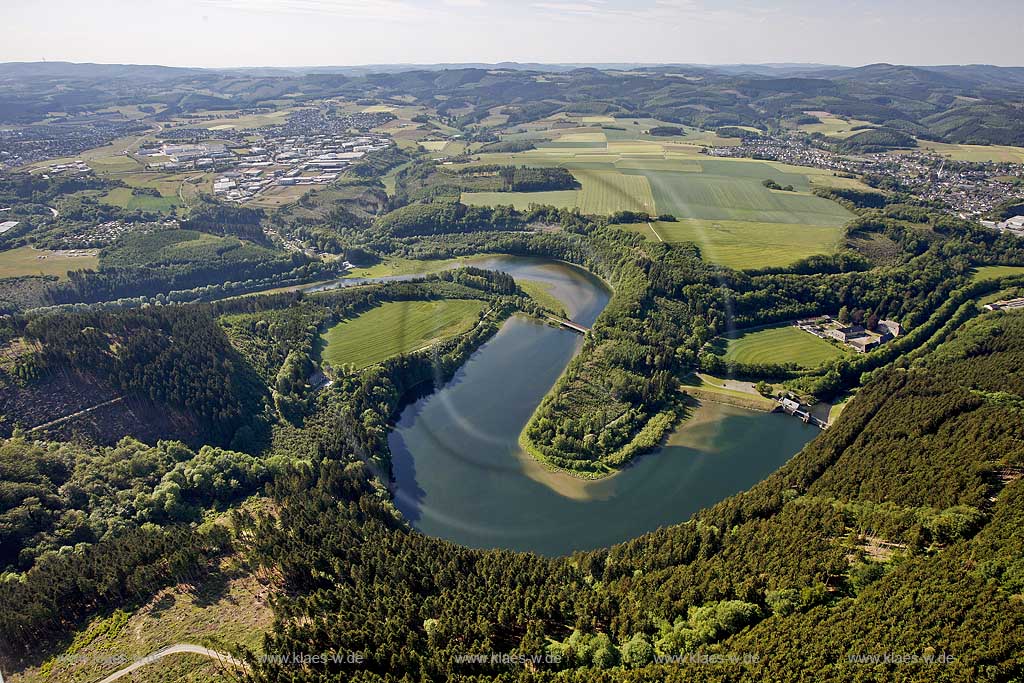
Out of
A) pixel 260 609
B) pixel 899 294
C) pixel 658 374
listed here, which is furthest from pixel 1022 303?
pixel 260 609

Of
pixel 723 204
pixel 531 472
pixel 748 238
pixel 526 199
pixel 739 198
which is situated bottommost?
pixel 531 472

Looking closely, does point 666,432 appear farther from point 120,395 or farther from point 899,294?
point 120,395

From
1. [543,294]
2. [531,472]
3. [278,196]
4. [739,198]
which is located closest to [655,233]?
[543,294]

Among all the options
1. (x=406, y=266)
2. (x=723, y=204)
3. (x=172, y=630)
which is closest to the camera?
(x=172, y=630)

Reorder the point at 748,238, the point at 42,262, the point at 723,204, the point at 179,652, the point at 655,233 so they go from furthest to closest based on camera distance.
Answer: the point at 723,204 → the point at 655,233 → the point at 748,238 → the point at 42,262 → the point at 179,652

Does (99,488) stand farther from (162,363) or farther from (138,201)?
(138,201)

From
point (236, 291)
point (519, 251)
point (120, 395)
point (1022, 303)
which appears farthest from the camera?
point (519, 251)

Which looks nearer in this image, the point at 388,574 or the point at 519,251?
the point at 388,574
